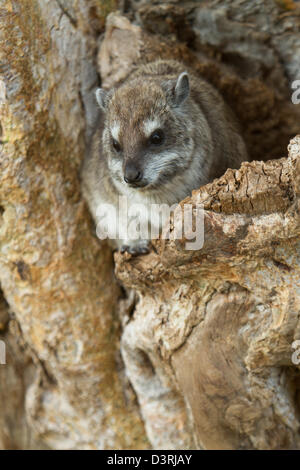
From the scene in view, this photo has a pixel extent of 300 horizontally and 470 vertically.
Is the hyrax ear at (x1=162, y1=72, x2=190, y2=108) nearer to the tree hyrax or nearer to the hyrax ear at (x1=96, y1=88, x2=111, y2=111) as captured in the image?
the tree hyrax

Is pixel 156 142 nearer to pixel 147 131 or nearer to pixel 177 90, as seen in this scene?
pixel 147 131

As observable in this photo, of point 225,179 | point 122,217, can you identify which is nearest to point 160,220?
point 122,217

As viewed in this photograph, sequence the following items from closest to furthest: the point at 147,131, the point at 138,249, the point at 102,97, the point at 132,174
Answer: the point at 132,174 → the point at 147,131 → the point at 138,249 → the point at 102,97

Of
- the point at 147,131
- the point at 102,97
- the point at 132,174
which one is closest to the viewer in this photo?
the point at 132,174

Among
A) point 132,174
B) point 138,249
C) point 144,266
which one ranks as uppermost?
point 132,174

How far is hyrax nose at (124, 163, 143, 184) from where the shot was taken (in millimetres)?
3357

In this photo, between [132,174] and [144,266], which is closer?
[132,174]

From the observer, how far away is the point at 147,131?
352cm

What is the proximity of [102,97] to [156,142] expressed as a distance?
66 cm

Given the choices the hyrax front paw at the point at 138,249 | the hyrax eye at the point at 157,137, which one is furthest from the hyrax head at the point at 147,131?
the hyrax front paw at the point at 138,249

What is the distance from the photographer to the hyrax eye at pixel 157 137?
11.7 ft

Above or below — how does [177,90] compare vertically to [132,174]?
above

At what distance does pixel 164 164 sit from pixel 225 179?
1.89 feet

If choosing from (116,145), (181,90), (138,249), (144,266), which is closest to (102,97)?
(116,145)
